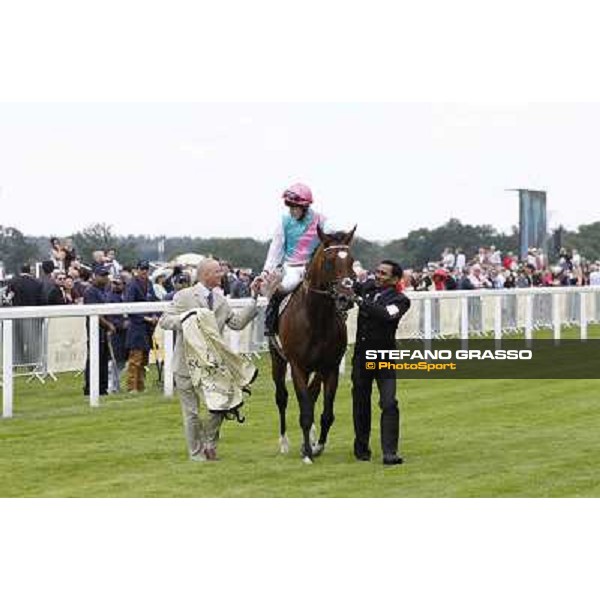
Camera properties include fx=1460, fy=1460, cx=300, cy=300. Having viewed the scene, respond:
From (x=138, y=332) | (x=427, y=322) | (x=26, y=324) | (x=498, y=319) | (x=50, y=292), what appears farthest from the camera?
(x=498, y=319)

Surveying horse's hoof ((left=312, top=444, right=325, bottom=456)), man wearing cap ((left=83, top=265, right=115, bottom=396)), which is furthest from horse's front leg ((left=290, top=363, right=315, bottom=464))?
man wearing cap ((left=83, top=265, right=115, bottom=396))

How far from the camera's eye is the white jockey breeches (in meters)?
12.5

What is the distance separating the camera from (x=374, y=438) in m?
13.8

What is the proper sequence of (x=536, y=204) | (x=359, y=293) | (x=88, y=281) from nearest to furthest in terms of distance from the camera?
(x=359, y=293)
(x=88, y=281)
(x=536, y=204)

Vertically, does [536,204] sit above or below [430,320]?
above

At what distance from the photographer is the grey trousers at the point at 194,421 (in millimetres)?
12164

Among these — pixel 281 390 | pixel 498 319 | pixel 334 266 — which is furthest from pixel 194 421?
pixel 498 319

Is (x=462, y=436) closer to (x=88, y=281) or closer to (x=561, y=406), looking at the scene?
(x=561, y=406)

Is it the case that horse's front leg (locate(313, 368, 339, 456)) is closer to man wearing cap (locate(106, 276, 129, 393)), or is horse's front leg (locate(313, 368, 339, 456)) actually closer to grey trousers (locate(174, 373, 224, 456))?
grey trousers (locate(174, 373, 224, 456))

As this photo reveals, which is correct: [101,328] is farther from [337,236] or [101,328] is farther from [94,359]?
[337,236]

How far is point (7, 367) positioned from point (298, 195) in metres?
4.66

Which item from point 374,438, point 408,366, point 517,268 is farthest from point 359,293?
point 517,268

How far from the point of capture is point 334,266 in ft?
38.0

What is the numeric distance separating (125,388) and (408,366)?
726 centimetres
